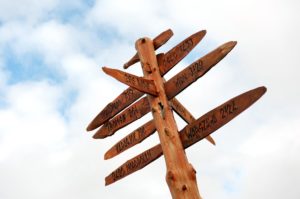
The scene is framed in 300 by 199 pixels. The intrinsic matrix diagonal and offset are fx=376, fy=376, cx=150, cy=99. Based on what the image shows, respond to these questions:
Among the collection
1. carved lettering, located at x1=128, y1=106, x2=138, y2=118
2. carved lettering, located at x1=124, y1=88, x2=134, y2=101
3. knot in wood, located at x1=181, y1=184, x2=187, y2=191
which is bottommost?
knot in wood, located at x1=181, y1=184, x2=187, y2=191

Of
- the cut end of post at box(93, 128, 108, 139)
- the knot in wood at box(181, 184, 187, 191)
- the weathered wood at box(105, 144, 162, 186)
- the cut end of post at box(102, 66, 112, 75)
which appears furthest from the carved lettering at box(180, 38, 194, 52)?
the knot in wood at box(181, 184, 187, 191)

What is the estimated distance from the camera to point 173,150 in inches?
150

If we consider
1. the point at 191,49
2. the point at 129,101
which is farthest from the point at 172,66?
the point at 129,101

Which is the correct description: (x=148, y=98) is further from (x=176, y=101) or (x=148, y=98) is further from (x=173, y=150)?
(x=173, y=150)

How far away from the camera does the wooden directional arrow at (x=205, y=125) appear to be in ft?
11.3

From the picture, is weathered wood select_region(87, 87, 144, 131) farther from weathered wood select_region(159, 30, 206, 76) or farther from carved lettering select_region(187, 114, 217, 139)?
carved lettering select_region(187, 114, 217, 139)

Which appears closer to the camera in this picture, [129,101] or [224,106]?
[224,106]

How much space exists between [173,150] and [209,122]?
47cm

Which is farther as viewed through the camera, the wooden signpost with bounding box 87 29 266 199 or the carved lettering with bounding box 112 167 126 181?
the carved lettering with bounding box 112 167 126 181

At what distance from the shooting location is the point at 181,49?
4.25 meters

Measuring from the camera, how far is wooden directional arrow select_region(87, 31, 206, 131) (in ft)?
13.9

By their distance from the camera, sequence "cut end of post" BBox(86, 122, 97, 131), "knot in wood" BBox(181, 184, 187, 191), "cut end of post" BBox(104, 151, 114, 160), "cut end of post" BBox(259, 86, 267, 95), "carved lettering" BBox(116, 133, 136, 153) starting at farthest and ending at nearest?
"cut end of post" BBox(86, 122, 97, 131) → "cut end of post" BBox(104, 151, 114, 160) → "carved lettering" BBox(116, 133, 136, 153) → "knot in wood" BBox(181, 184, 187, 191) → "cut end of post" BBox(259, 86, 267, 95)

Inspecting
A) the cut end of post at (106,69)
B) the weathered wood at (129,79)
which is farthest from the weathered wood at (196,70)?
the cut end of post at (106,69)

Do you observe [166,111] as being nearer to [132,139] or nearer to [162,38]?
[132,139]
